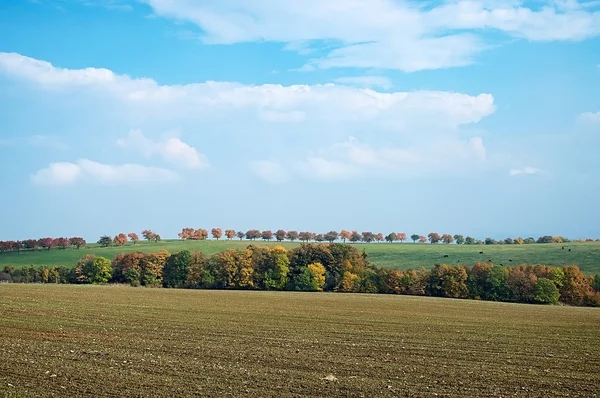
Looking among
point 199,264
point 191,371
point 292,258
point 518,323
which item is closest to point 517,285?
point 292,258

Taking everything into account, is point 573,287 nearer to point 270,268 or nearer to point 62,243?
point 270,268

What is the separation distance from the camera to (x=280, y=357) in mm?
23641

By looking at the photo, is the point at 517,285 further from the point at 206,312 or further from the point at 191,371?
the point at 191,371

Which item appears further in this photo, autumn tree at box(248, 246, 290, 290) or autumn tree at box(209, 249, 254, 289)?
autumn tree at box(209, 249, 254, 289)

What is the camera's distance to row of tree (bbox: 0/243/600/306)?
299 ft

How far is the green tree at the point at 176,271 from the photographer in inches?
4210

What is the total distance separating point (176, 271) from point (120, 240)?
81946 millimetres

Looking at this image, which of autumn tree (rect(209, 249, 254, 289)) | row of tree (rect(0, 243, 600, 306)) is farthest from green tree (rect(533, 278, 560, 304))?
autumn tree (rect(209, 249, 254, 289))

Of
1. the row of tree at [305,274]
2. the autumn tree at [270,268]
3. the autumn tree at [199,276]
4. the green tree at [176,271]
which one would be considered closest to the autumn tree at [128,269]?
the row of tree at [305,274]

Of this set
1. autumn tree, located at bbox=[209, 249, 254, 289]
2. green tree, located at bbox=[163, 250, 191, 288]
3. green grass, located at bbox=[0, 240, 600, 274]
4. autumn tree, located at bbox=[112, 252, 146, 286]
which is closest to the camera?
autumn tree, located at bbox=[209, 249, 254, 289]

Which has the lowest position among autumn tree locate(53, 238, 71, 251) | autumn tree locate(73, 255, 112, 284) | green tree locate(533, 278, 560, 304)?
green tree locate(533, 278, 560, 304)

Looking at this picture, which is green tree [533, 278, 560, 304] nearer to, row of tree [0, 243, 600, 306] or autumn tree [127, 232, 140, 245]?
row of tree [0, 243, 600, 306]

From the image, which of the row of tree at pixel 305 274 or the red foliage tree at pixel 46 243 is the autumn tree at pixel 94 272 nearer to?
the row of tree at pixel 305 274

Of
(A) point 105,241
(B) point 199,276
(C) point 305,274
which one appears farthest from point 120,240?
(C) point 305,274
